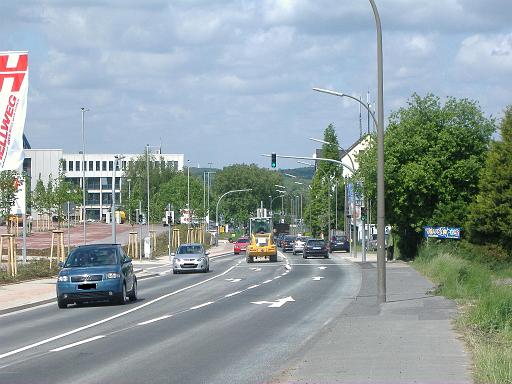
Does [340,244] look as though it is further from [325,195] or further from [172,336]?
[172,336]

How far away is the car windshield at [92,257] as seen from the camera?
26125 mm

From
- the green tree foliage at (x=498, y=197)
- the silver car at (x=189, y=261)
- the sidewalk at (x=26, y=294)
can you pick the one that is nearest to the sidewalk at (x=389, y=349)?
the sidewalk at (x=26, y=294)

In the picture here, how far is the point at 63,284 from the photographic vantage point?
2555 cm

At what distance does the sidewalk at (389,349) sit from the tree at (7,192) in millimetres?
21505

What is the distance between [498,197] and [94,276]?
19.8 m

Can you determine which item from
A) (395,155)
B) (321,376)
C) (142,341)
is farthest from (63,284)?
(395,155)

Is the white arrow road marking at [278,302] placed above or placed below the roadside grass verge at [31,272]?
below

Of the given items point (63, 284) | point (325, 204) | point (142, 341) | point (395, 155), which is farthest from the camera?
point (325, 204)

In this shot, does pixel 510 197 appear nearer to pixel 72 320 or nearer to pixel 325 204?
pixel 72 320

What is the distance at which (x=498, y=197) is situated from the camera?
38969mm

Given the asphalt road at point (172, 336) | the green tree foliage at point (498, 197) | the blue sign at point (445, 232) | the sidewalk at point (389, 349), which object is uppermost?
the green tree foliage at point (498, 197)

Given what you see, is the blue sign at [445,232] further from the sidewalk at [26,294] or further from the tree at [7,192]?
the tree at [7,192]

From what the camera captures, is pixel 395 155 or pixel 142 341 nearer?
pixel 142 341

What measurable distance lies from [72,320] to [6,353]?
6.46 metres
